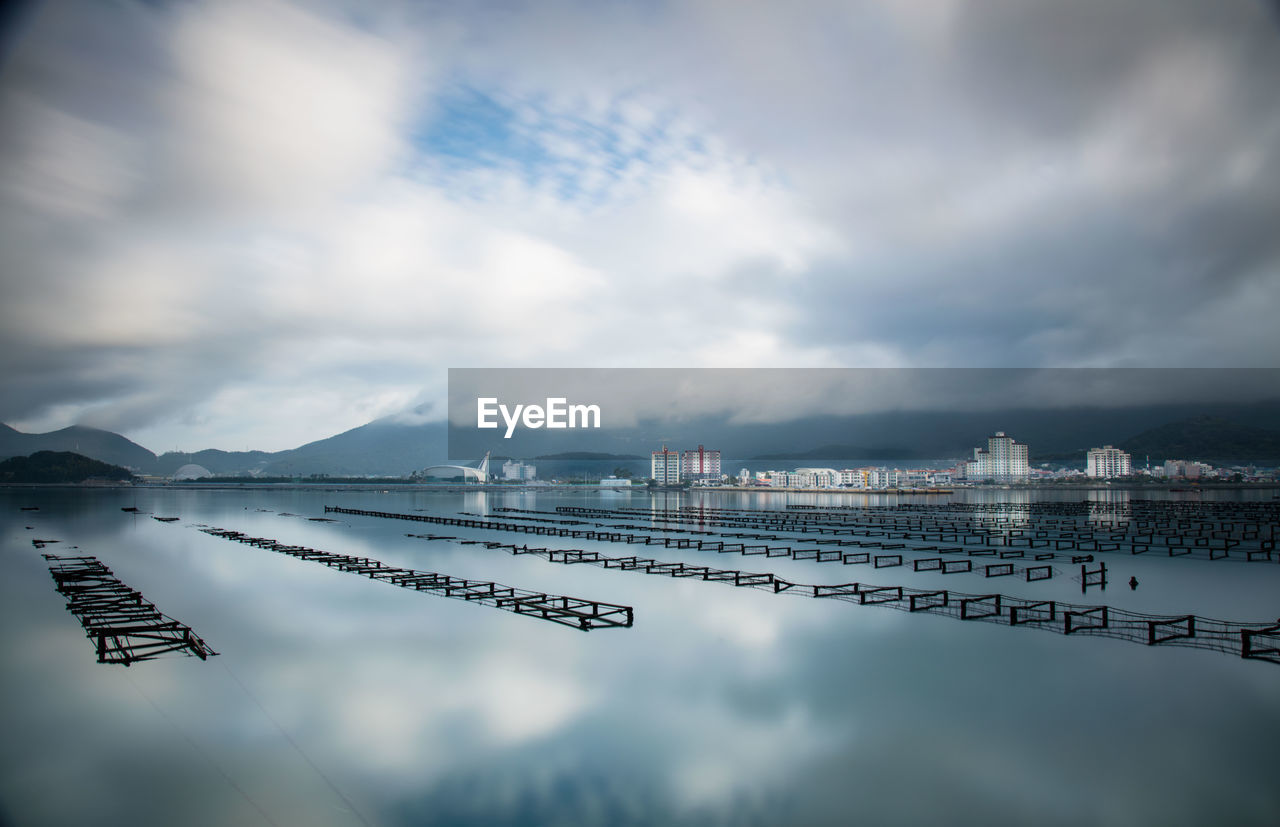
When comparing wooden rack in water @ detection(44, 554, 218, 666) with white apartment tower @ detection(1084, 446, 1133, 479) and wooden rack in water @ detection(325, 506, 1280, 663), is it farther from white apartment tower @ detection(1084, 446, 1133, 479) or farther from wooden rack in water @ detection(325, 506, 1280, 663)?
white apartment tower @ detection(1084, 446, 1133, 479)

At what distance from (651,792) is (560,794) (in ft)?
2.87

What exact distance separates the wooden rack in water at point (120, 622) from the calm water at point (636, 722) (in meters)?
0.38

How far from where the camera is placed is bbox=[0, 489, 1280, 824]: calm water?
6270mm

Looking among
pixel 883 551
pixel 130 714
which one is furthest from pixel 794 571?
pixel 130 714

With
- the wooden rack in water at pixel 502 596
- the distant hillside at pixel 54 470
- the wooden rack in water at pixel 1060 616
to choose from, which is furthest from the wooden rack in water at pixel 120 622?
the distant hillside at pixel 54 470

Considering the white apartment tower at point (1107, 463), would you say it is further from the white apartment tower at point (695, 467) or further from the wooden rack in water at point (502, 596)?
the wooden rack in water at point (502, 596)

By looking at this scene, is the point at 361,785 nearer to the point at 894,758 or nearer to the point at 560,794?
the point at 560,794

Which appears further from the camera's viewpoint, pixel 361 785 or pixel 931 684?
pixel 931 684

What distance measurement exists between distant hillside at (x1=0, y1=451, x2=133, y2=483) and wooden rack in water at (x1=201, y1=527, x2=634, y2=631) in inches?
4466

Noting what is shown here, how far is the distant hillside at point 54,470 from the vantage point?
10250 cm

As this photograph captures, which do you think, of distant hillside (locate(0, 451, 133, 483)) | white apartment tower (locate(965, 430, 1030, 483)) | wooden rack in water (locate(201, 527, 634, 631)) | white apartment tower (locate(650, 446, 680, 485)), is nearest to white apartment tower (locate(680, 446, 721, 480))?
white apartment tower (locate(650, 446, 680, 485))

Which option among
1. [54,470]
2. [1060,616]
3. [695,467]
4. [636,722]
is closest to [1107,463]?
[695,467]

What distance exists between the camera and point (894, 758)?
710 cm

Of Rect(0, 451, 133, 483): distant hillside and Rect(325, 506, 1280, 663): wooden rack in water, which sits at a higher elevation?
Rect(0, 451, 133, 483): distant hillside
